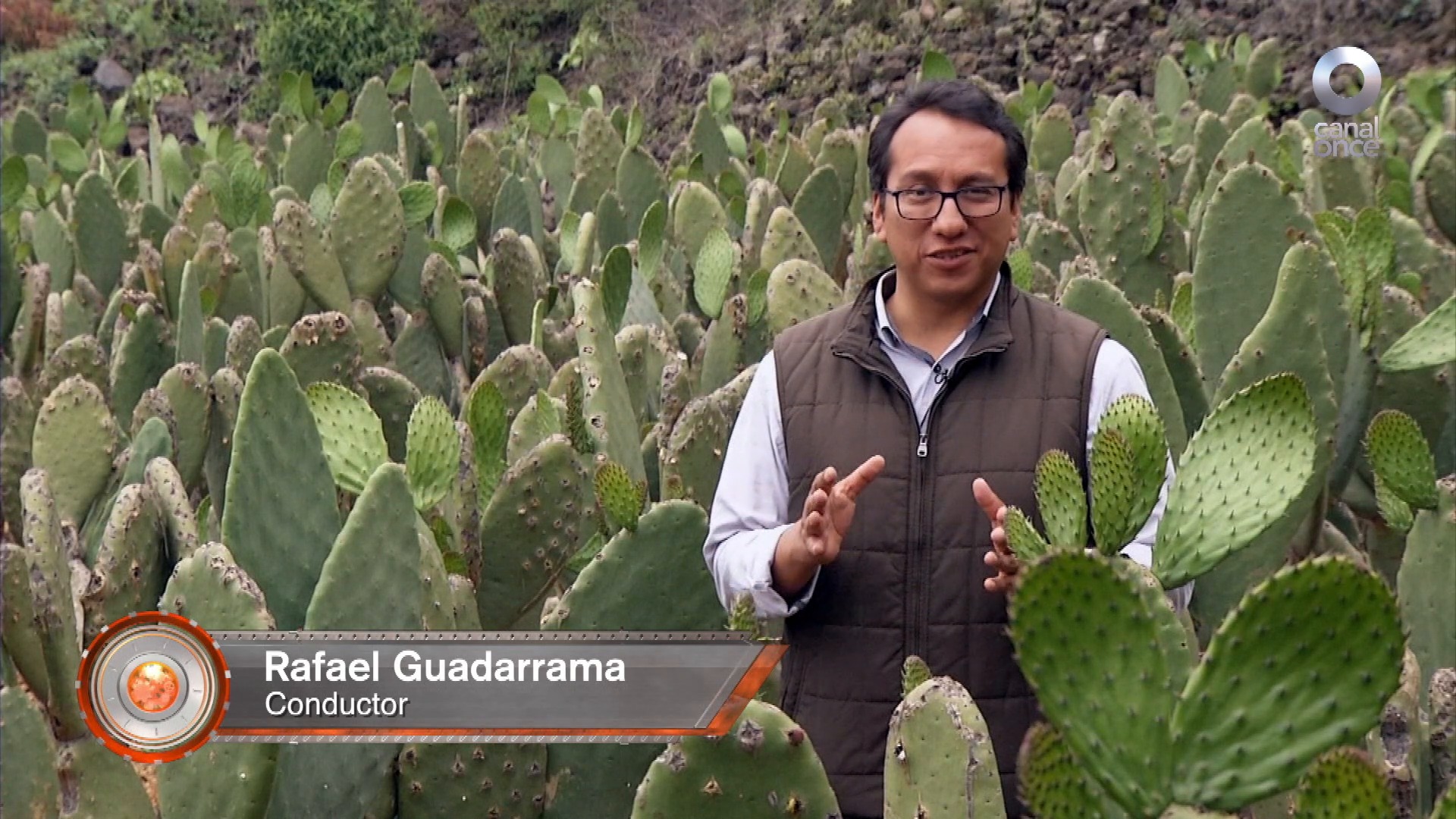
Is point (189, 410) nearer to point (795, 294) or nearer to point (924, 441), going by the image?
point (795, 294)

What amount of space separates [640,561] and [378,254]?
67.9 inches

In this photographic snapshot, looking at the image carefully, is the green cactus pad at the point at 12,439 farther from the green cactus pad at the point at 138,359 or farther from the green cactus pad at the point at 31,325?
the green cactus pad at the point at 31,325

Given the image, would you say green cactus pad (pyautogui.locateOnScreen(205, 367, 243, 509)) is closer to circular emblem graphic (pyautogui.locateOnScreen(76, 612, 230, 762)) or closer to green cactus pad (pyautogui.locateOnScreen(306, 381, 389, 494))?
green cactus pad (pyautogui.locateOnScreen(306, 381, 389, 494))

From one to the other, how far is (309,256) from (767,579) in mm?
1779

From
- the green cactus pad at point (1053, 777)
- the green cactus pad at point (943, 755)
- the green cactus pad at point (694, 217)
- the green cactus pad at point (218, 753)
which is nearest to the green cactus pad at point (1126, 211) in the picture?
the green cactus pad at point (694, 217)

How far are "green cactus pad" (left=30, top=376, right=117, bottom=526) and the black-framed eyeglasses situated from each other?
1220 mm

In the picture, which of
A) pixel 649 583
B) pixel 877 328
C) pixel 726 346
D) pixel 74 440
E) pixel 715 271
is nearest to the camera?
pixel 877 328

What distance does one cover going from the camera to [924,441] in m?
1.61

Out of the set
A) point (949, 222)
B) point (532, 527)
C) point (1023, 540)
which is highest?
point (949, 222)

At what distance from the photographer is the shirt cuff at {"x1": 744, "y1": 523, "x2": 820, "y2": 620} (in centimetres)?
159

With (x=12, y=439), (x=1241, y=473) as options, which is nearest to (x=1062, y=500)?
(x=1241, y=473)

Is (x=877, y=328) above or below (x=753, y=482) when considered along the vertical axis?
above

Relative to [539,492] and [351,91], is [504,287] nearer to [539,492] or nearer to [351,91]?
[539,492]

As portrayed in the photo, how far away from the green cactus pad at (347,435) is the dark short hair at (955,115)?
62cm
